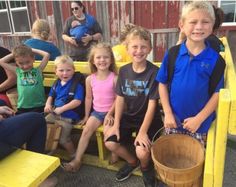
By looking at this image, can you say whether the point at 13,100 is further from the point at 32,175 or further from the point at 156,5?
the point at 156,5

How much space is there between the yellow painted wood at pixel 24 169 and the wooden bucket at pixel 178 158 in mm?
804

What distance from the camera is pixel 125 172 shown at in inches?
107

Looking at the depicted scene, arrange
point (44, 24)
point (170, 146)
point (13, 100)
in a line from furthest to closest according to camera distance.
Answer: point (44, 24) < point (13, 100) < point (170, 146)

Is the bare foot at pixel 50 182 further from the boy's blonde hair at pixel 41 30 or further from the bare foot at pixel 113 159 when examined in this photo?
the boy's blonde hair at pixel 41 30

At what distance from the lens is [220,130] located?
1.59m

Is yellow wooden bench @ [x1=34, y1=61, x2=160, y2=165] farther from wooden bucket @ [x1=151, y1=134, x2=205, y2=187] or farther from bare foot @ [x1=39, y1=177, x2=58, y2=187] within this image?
wooden bucket @ [x1=151, y1=134, x2=205, y2=187]

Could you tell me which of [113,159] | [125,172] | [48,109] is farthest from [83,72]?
[125,172]

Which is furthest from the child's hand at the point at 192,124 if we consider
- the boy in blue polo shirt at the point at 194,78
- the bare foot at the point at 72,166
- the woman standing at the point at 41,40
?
the woman standing at the point at 41,40

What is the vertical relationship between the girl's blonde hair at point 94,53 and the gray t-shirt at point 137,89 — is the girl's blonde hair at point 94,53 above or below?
above

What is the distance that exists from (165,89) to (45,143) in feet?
4.15

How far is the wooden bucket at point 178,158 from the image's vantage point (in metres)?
1.91

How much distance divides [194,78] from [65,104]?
1.52m

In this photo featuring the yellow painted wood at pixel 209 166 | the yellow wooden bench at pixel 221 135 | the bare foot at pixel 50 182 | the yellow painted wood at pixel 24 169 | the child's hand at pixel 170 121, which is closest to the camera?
the yellow wooden bench at pixel 221 135

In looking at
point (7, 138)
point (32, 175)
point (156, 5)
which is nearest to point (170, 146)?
point (32, 175)
